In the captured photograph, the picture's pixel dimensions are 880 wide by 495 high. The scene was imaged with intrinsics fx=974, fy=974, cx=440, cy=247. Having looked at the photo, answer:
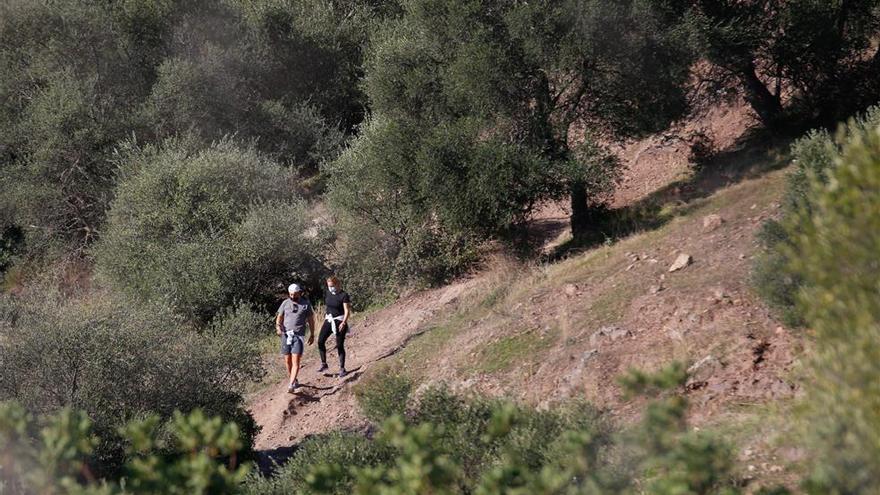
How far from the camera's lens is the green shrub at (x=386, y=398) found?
10.2m

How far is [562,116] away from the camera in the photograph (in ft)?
61.9

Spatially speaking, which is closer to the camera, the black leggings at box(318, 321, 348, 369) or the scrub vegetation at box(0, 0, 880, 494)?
the scrub vegetation at box(0, 0, 880, 494)

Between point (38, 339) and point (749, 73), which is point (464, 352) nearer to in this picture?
point (38, 339)

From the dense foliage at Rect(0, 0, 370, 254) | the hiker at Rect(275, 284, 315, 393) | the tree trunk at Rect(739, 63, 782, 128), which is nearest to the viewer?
the hiker at Rect(275, 284, 315, 393)

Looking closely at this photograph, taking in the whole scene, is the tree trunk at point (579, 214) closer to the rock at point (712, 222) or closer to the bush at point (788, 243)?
the rock at point (712, 222)

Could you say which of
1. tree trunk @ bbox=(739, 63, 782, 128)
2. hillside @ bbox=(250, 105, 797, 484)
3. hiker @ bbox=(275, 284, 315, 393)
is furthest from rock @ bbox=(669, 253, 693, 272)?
tree trunk @ bbox=(739, 63, 782, 128)

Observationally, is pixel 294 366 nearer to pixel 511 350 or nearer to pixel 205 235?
pixel 511 350

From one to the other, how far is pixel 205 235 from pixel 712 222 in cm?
1156

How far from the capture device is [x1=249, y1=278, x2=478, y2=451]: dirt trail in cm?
1437

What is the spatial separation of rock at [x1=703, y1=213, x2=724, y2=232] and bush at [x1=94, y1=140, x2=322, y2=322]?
9.71m

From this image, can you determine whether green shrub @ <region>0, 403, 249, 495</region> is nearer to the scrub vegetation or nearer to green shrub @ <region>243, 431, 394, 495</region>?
the scrub vegetation

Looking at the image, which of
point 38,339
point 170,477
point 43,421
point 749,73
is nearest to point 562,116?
point 749,73

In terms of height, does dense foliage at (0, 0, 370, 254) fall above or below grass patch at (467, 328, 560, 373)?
above

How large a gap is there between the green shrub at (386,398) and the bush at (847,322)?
17.9 feet
